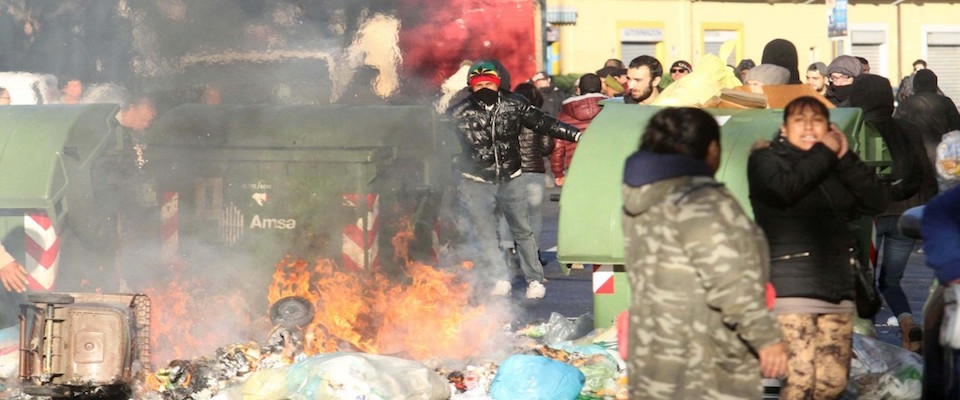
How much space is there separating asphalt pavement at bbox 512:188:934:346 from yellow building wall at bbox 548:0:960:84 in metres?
18.9

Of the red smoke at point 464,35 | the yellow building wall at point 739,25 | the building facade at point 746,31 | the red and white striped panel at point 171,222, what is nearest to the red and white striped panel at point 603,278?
the red and white striped panel at point 171,222

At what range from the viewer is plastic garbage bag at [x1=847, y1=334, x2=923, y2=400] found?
23.9 ft

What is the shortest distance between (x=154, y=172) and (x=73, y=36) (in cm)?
608

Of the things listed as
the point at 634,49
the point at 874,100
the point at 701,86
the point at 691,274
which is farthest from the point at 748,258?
the point at 634,49

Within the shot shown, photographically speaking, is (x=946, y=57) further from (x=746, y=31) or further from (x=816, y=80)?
(x=816, y=80)

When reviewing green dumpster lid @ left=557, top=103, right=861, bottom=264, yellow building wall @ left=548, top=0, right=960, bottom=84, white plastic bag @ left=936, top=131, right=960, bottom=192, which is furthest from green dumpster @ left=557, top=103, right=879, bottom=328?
yellow building wall @ left=548, top=0, right=960, bottom=84

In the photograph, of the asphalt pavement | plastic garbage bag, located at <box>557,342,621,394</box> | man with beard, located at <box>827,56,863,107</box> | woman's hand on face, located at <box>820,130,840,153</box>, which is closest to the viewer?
woman's hand on face, located at <box>820,130,840,153</box>

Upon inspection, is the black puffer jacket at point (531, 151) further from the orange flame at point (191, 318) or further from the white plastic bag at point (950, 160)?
the white plastic bag at point (950, 160)

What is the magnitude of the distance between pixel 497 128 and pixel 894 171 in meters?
3.01

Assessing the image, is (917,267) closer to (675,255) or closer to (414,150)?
(414,150)

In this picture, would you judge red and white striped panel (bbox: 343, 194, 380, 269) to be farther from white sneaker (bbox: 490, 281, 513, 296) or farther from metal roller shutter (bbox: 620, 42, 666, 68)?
metal roller shutter (bbox: 620, 42, 666, 68)

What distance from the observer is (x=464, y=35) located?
19.5 meters

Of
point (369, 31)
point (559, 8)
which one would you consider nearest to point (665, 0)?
point (559, 8)

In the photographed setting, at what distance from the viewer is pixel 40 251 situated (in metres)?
9.03
